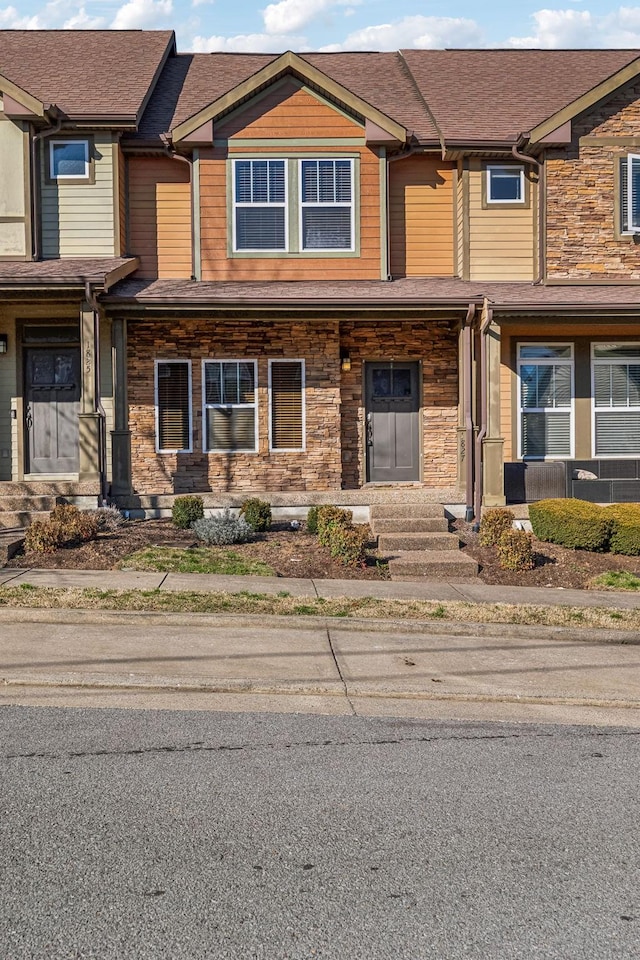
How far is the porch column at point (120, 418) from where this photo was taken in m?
14.3

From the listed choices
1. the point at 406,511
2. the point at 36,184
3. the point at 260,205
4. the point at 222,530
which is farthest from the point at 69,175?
the point at 406,511

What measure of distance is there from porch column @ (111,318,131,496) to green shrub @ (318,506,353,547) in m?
3.97

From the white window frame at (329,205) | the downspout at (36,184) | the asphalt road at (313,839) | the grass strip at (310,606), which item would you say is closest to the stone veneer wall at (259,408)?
the white window frame at (329,205)

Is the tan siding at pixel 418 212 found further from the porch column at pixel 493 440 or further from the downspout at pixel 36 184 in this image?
the downspout at pixel 36 184

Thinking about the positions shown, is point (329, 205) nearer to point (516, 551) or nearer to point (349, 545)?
point (349, 545)

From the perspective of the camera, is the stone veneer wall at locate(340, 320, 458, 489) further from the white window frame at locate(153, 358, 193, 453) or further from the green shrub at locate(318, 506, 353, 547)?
the green shrub at locate(318, 506, 353, 547)

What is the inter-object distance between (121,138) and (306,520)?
25.7 ft

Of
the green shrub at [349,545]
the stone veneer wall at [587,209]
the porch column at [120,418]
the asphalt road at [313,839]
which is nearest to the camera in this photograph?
the asphalt road at [313,839]

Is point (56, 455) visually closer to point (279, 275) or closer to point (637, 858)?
point (279, 275)

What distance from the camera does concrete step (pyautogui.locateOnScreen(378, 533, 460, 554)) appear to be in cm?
1195

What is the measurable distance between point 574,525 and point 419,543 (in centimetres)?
227

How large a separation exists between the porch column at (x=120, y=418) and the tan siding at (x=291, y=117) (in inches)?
175

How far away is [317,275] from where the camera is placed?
15625 mm

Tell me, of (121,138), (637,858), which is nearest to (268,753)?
(637,858)
